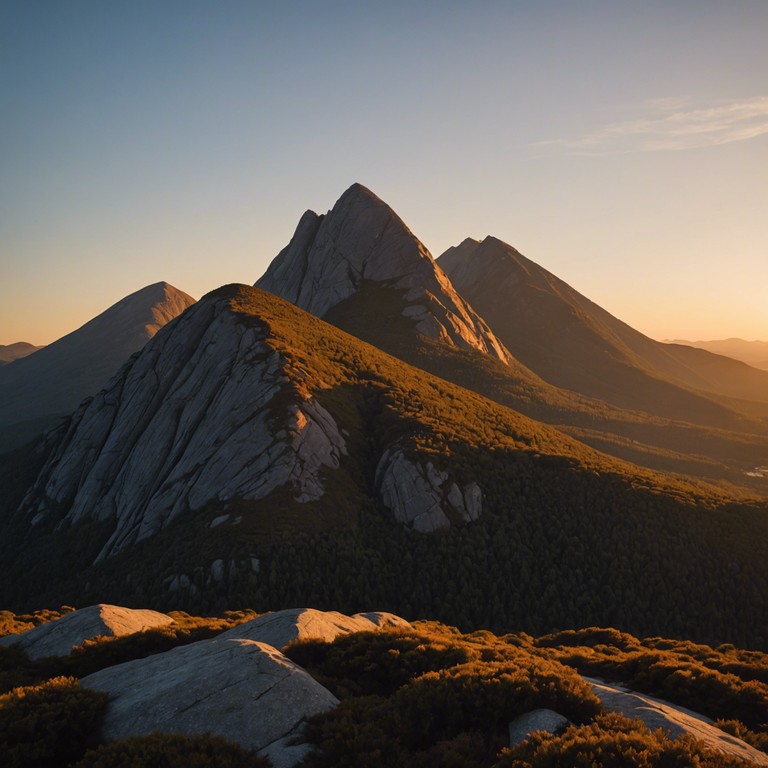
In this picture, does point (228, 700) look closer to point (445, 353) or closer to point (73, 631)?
point (73, 631)

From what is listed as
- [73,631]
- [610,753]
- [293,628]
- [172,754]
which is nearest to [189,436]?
[73,631]

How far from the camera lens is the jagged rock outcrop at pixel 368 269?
161875 mm

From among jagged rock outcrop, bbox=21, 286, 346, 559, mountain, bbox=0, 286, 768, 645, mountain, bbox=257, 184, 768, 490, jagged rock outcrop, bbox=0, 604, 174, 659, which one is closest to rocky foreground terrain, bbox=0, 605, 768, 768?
jagged rock outcrop, bbox=0, 604, 174, 659

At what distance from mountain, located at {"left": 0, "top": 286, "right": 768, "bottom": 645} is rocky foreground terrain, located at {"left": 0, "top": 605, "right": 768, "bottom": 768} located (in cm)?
2814

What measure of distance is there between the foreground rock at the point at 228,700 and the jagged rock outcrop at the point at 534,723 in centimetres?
574

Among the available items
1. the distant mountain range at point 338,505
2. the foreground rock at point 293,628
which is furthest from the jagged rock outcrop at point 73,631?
the distant mountain range at point 338,505

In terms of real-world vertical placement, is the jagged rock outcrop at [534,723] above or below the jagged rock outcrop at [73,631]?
above

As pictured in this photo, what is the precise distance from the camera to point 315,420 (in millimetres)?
66188

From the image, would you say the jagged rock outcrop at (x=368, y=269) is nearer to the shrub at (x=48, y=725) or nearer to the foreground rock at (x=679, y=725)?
the foreground rock at (x=679, y=725)

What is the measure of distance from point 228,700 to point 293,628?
820 centimetres

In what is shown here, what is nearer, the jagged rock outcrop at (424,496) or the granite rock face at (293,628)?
the granite rock face at (293,628)

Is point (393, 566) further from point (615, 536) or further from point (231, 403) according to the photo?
point (231, 403)

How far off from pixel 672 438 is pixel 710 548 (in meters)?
104

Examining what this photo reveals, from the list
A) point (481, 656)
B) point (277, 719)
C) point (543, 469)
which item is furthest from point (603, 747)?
point (543, 469)
